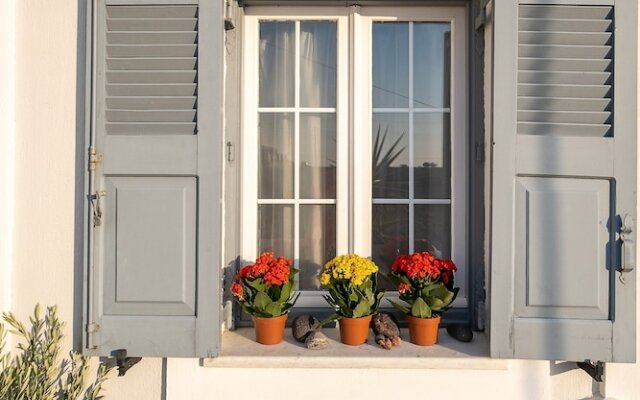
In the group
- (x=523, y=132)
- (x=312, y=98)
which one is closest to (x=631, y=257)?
(x=523, y=132)

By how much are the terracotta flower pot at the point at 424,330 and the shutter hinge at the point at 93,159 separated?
1.66 m

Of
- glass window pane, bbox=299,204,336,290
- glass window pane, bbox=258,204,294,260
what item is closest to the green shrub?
glass window pane, bbox=258,204,294,260

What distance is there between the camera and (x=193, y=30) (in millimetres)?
2396

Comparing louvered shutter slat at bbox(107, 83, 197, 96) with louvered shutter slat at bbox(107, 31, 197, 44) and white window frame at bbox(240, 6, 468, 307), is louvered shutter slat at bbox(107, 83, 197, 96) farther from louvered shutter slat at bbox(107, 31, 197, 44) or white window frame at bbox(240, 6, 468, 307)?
white window frame at bbox(240, 6, 468, 307)

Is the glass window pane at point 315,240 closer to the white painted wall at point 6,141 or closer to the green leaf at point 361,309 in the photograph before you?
the green leaf at point 361,309

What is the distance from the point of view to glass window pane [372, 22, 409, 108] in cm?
285

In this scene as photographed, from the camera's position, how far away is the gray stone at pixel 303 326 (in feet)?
8.30

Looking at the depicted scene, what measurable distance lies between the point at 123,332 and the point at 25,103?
1227 mm

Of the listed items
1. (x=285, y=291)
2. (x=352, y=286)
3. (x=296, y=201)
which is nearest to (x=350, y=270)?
(x=352, y=286)

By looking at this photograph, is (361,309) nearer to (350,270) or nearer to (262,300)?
(350,270)

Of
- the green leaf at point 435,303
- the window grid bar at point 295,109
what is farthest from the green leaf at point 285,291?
the window grid bar at point 295,109

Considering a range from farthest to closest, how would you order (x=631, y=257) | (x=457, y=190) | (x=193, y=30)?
(x=457, y=190) < (x=193, y=30) < (x=631, y=257)

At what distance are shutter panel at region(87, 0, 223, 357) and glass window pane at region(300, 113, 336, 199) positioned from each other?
626 millimetres

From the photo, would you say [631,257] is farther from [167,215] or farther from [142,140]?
[142,140]
